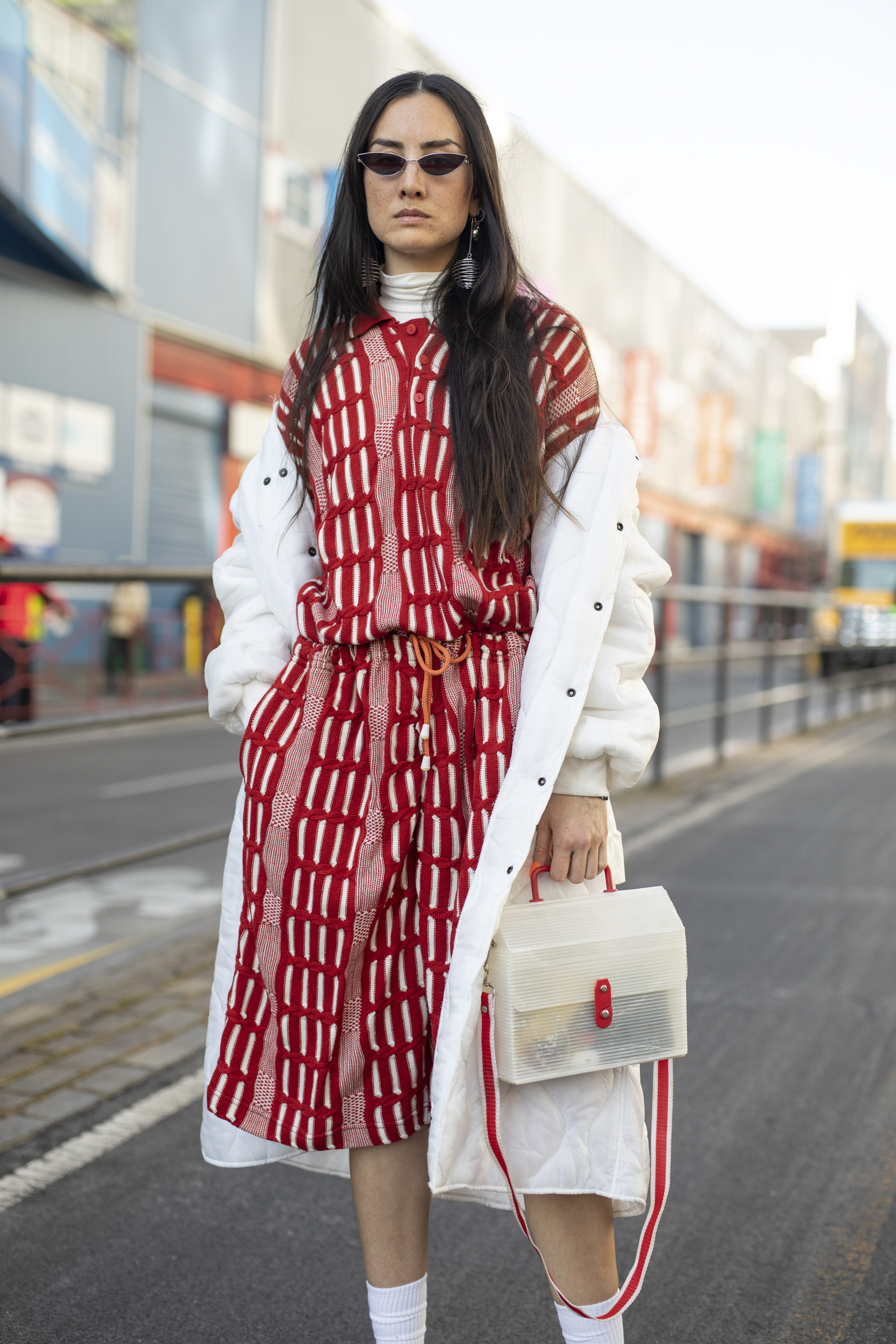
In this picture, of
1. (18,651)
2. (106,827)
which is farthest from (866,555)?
(106,827)

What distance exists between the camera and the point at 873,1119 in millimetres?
2973

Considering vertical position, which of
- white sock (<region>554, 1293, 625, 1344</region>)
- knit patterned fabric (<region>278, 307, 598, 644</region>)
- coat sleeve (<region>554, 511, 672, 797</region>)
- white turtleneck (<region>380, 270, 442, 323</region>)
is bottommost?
white sock (<region>554, 1293, 625, 1344</region>)

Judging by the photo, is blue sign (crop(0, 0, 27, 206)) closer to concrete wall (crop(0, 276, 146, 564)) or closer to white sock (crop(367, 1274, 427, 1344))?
concrete wall (crop(0, 276, 146, 564))

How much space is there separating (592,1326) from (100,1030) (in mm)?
2053

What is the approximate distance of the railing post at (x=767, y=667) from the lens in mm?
10398

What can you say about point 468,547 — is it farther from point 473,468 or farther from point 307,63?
point 307,63

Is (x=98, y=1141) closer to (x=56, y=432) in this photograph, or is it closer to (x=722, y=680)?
(x=722, y=680)

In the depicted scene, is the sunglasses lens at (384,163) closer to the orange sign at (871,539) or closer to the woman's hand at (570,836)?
the woman's hand at (570,836)

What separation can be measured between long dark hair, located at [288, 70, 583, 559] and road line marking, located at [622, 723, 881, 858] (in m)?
3.38

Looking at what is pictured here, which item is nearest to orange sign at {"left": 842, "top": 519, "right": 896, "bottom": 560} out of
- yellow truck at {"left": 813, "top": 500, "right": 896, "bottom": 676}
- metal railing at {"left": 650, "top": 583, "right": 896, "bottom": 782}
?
yellow truck at {"left": 813, "top": 500, "right": 896, "bottom": 676}

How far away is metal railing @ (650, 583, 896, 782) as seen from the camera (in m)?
7.92

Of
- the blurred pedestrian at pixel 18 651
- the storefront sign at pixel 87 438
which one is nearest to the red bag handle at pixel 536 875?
the blurred pedestrian at pixel 18 651

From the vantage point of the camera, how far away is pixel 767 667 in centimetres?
1056

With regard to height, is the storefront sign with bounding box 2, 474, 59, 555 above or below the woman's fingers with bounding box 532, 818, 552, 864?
above
